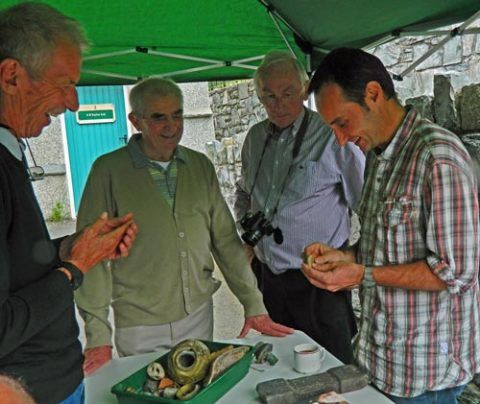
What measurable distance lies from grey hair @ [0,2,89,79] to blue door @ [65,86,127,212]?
29.0 ft

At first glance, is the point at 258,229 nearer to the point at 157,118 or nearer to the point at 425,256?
the point at 157,118

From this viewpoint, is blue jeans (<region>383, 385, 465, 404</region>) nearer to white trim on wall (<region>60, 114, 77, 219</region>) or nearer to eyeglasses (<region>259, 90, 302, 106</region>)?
eyeglasses (<region>259, 90, 302, 106</region>)

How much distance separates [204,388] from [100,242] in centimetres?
46

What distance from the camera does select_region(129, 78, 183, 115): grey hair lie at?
2043 millimetres

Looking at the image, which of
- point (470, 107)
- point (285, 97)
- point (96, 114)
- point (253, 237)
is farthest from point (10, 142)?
point (96, 114)

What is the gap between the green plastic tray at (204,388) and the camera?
1.22 meters

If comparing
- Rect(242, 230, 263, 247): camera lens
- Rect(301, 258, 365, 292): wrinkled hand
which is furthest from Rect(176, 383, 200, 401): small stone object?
Rect(242, 230, 263, 247): camera lens

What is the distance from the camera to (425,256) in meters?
1.29

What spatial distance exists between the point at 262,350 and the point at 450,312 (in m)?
0.57

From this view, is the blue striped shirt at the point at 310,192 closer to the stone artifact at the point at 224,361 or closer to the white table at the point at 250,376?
the white table at the point at 250,376

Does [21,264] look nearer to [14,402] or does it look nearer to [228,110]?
[14,402]

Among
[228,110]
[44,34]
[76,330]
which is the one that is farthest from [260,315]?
[228,110]

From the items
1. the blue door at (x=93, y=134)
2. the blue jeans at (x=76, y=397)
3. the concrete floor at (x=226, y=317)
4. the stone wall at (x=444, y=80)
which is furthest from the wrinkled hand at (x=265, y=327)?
the blue door at (x=93, y=134)

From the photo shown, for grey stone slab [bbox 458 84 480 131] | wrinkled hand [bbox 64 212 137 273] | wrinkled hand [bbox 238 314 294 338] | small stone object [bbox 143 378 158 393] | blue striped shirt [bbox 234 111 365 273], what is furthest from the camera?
grey stone slab [bbox 458 84 480 131]
